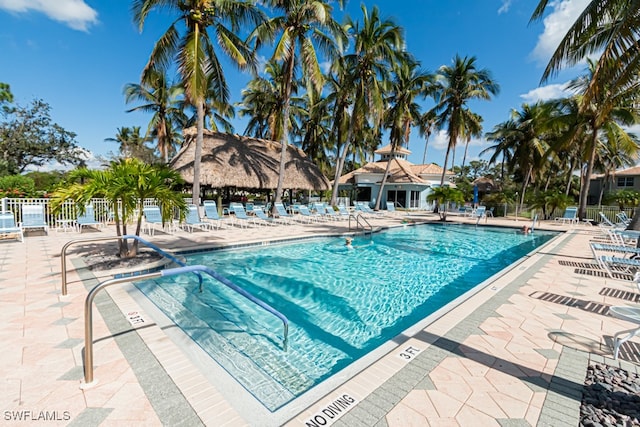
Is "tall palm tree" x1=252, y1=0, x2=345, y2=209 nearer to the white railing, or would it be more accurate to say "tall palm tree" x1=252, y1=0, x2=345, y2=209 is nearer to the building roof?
the white railing

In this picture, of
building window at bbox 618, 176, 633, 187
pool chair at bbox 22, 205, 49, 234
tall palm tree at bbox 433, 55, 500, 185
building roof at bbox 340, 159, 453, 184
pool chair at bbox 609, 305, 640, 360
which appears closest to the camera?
pool chair at bbox 609, 305, 640, 360

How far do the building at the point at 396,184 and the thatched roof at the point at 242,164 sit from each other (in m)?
8.55

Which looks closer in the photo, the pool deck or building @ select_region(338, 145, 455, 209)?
the pool deck

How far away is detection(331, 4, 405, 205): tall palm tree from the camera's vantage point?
18.0m

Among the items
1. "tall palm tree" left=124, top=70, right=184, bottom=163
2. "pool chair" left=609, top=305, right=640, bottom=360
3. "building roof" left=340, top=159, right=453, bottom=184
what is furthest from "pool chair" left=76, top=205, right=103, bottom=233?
"building roof" left=340, top=159, right=453, bottom=184

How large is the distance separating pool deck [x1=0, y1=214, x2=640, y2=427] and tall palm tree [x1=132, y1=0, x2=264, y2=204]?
382 inches

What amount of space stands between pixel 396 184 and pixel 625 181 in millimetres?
25749

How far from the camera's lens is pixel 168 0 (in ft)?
39.4

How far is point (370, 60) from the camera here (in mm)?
18422

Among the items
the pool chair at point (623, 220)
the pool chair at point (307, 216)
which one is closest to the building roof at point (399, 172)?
the pool chair at point (307, 216)

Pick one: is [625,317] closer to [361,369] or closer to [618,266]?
[361,369]

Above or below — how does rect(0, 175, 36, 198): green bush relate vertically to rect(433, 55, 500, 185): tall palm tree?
below

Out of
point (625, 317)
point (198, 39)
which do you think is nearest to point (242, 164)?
point (198, 39)

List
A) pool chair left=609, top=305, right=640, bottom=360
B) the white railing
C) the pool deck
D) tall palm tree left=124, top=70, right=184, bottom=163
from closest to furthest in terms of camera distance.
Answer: the pool deck → pool chair left=609, top=305, right=640, bottom=360 → the white railing → tall palm tree left=124, top=70, right=184, bottom=163
